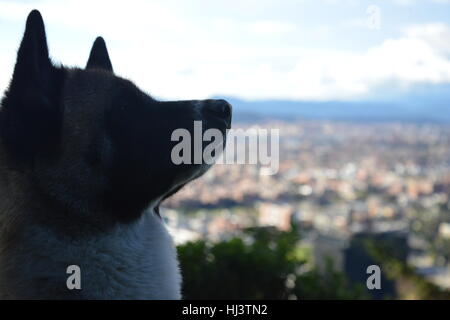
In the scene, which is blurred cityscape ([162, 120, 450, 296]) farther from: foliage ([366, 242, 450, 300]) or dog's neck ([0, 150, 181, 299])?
dog's neck ([0, 150, 181, 299])

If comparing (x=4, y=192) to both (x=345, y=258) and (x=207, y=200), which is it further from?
(x=207, y=200)

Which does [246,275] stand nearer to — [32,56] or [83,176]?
[83,176]

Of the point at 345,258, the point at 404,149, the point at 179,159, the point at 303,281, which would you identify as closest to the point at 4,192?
the point at 179,159

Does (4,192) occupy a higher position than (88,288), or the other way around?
(4,192)

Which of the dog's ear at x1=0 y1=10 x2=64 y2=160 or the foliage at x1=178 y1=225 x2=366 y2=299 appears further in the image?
the foliage at x1=178 y1=225 x2=366 y2=299

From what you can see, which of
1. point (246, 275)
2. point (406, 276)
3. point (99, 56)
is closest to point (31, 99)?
point (99, 56)

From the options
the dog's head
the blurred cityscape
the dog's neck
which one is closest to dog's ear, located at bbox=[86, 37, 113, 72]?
the dog's head
